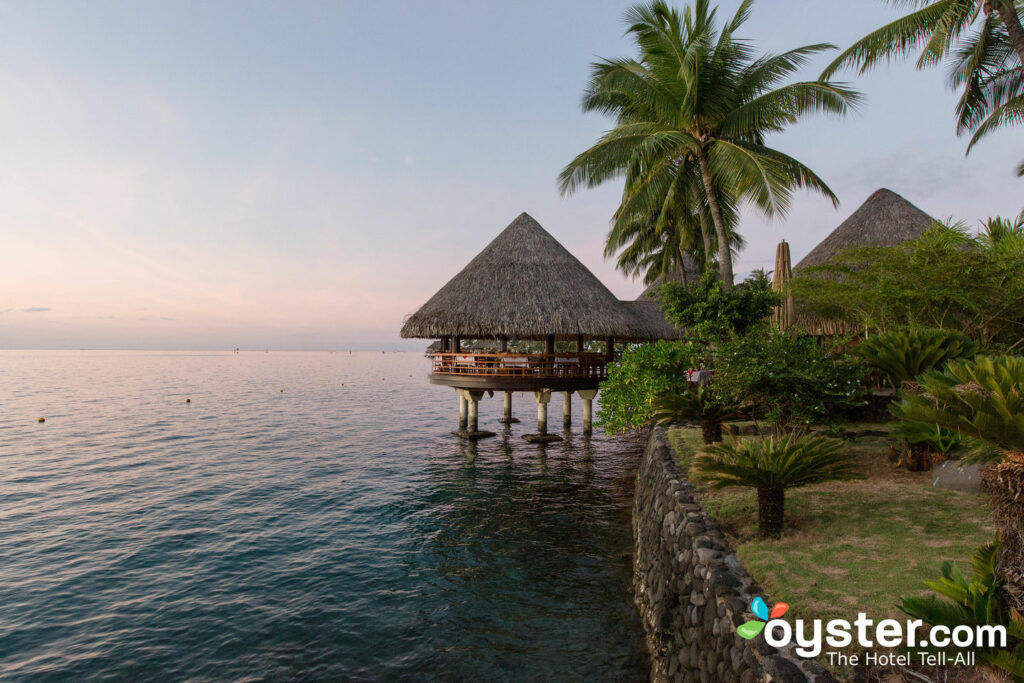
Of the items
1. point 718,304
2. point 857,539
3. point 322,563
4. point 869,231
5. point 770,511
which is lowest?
point 322,563

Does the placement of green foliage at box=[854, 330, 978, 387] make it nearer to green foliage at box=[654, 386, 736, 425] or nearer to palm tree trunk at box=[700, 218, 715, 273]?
green foliage at box=[654, 386, 736, 425]

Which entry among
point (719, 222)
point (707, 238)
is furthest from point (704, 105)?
point (707, 238)

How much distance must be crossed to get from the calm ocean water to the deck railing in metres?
2.87

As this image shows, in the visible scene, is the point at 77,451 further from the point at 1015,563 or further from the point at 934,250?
the point at 934,250

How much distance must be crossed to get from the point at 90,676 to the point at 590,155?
15510 millimetres

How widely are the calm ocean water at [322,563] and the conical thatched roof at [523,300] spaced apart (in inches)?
174

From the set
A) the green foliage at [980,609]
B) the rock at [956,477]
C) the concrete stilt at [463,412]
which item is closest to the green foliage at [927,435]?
the rock at [956,477]

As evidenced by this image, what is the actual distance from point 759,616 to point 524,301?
14.0 m

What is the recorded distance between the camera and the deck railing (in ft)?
54.9

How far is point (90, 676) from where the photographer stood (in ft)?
20.6

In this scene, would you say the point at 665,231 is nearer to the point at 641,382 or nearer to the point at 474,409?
the point at 474,409

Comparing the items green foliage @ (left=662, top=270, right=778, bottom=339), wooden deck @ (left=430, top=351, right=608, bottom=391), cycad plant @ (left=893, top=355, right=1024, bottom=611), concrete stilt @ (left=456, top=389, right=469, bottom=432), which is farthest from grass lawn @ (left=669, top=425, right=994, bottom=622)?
concrete stilt @ (left=456, top=389, right=469, bottom=432)

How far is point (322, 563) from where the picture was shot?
9.43 meters

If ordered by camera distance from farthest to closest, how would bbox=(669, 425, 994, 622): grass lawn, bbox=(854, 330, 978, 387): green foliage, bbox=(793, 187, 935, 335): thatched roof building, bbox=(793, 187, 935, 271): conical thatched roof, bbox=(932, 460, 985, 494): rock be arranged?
bbox=(793, 187, 935, 271): conical thatched roof → bbox=(793, 187, 935, 335): thatched roof building → bbox=(854, 330, 978, 387): green foliage → bbox=(932, 460, 985, 494): rock → bbox=(669, 425, 994, 622): grass lawn
